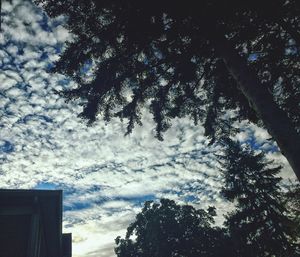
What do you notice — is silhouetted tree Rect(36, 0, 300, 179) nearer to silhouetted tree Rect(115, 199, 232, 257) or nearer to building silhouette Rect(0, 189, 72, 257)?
building silhouette Rect(0, 189, 72, 257)

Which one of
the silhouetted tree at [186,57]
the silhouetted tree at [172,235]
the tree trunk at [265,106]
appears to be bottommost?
the tree trunk at [265,106]

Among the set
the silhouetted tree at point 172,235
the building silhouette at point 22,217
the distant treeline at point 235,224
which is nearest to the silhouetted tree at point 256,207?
the distant treeline at point 235,224

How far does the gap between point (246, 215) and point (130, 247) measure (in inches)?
926

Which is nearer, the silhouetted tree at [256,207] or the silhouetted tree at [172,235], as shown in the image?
the silhouetted tree at [256,207]

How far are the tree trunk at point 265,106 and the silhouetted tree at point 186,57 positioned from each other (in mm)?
19

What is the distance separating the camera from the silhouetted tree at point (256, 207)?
79.2 feet

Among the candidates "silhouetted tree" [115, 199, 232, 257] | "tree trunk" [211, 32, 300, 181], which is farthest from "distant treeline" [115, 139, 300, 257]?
"tree trunk" [211, 32, 300, 181]

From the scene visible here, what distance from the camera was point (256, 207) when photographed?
1043 inches

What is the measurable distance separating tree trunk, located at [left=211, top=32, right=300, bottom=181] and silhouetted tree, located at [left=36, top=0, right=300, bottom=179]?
2 centimetres

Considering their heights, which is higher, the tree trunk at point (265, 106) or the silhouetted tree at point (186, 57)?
the silhouetted tree at point (186, 57)

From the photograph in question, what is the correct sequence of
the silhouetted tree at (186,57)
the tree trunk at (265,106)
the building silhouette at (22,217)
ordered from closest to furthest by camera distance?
the tree trunk at (265,106)
the silhouetted tree at (186,57)
the building silhouette at (22,217)

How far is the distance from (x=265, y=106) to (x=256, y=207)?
78.3 feet

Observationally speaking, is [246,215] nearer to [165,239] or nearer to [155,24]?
[165,239]

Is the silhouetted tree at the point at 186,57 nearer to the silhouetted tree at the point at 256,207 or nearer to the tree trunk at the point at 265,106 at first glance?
the tree trunk at the point at 265,106
